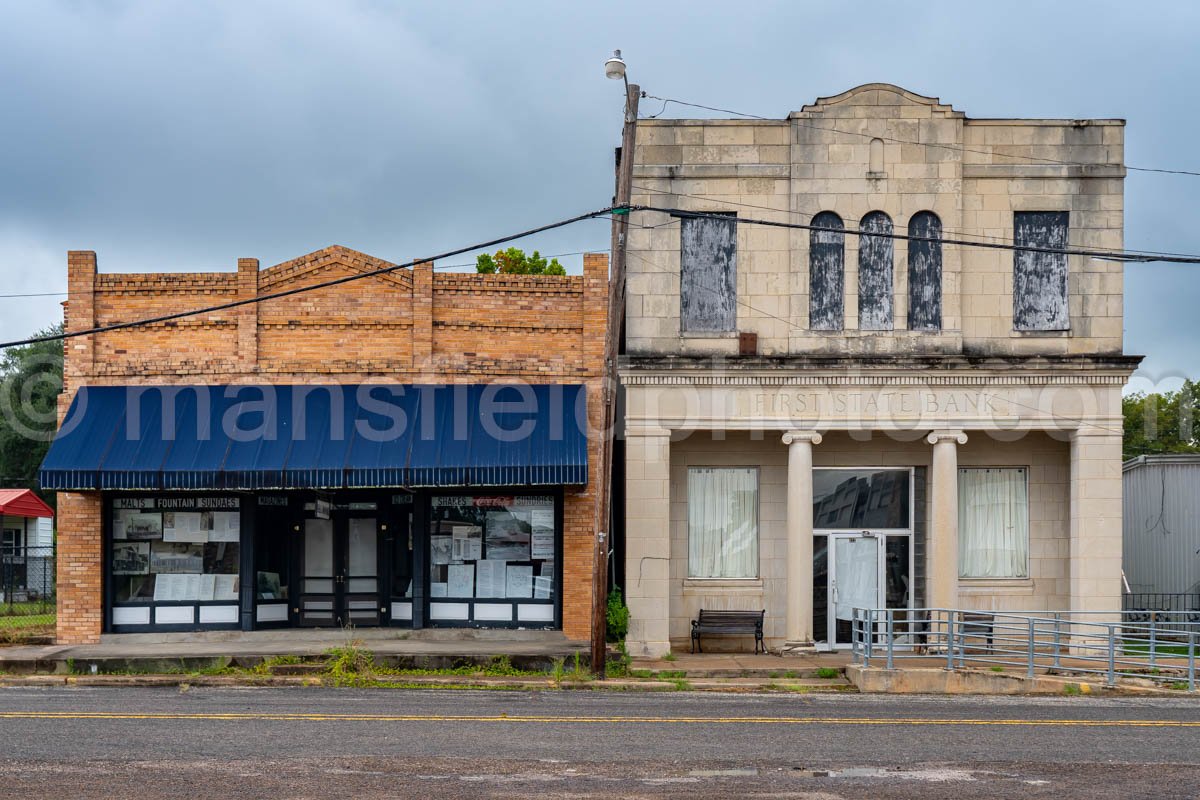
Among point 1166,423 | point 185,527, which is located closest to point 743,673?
point 185,527

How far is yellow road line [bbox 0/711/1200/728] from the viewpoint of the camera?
45.6 feet

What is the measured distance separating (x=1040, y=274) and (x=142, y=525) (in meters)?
16.7

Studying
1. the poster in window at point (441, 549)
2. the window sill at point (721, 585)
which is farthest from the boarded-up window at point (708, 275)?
the poster in window at point (441, 549)

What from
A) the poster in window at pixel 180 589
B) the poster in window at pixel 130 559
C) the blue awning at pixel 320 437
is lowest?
the poster in window at pixel 180 589

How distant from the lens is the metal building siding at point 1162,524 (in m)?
27.6

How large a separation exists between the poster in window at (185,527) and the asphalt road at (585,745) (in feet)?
15.0

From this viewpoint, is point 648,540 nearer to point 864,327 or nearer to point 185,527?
point 864,327

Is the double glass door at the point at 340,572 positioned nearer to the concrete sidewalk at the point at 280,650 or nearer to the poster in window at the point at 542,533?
the concrete sidewalk at the point at 280,650

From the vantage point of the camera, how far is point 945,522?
20.0 meters

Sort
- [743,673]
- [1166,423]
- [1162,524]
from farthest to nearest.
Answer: [1166,423], [1162,524], [743,673]

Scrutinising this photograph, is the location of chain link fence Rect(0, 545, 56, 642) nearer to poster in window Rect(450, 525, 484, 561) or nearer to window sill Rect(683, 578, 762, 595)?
poster in window Rect(450, 525, 484, 561)

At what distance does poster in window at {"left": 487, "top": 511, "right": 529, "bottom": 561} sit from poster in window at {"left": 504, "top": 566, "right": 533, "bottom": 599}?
0.20 meters

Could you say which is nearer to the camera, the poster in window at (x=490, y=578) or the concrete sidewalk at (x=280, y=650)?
the concrete sidewalk at (x=280, y=650)

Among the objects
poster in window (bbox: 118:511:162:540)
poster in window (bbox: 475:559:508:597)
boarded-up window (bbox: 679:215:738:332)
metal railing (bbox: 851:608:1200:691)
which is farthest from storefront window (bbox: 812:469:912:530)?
poster in window (bbox: 118:511:162:540)
